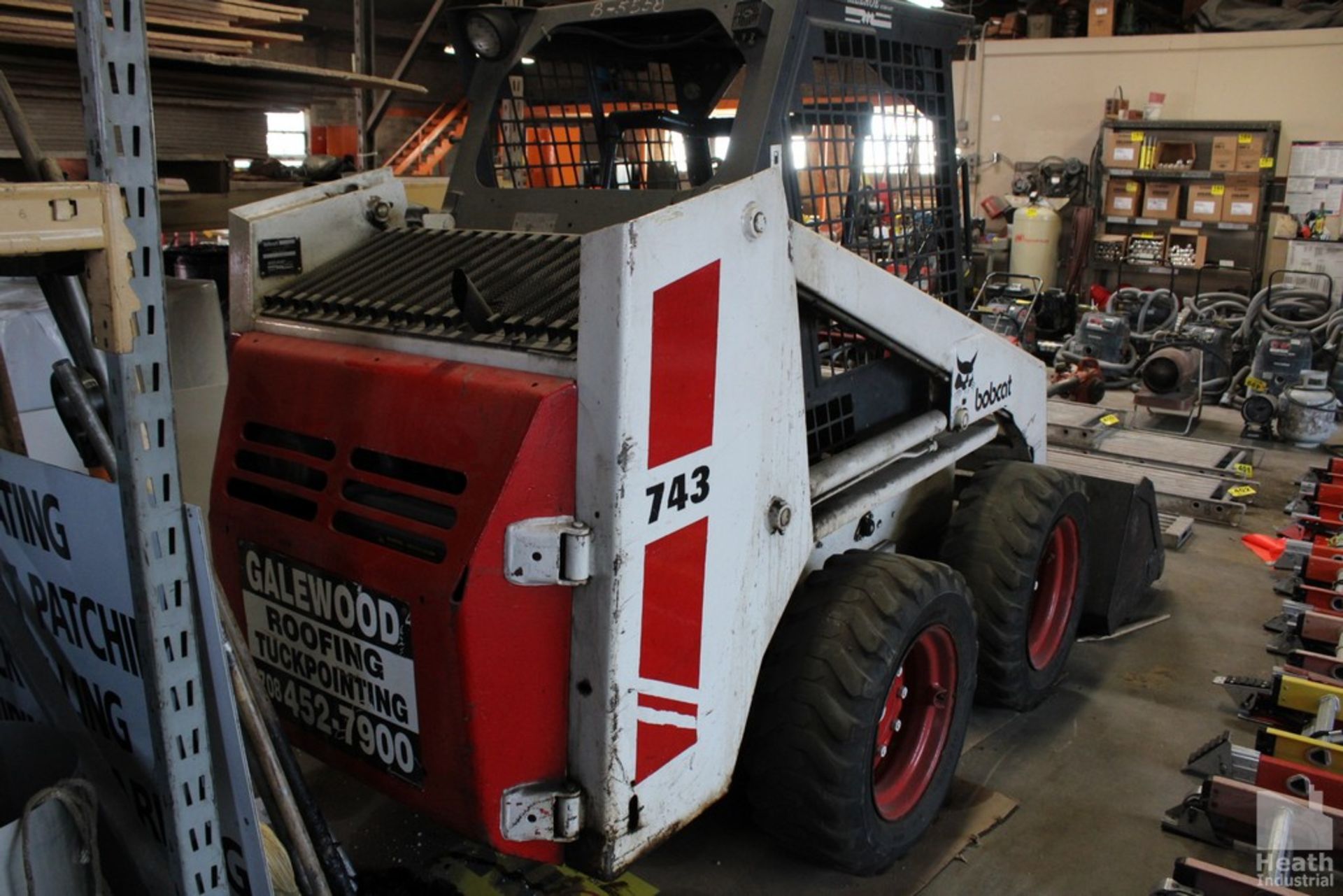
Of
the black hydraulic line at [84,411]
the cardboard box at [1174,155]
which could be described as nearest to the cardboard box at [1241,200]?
the cardboard box at [1174,155]

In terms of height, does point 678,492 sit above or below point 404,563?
above

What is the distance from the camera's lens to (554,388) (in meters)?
2.08

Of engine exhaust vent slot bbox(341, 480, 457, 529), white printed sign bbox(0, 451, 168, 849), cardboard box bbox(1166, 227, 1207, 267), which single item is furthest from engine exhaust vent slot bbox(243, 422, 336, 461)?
cardboard box bbox(1166, 227, 1207, 267)

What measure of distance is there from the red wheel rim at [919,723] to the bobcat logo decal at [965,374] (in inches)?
32.4

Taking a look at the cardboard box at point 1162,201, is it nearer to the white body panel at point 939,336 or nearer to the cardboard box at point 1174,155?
the cardboard box at point 1174,155

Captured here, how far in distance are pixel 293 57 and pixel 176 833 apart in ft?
47.3

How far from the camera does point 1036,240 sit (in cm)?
1142

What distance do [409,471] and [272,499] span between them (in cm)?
44

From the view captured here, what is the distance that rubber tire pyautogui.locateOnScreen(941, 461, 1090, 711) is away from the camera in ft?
11.1

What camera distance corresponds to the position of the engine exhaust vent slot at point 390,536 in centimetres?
215

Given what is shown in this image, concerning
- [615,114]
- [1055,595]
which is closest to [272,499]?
[615,114]

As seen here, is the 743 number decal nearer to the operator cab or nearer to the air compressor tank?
the operator cab

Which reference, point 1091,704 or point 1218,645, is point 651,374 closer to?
point 1091,704

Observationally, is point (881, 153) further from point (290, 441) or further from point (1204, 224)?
point (1204, 224)
